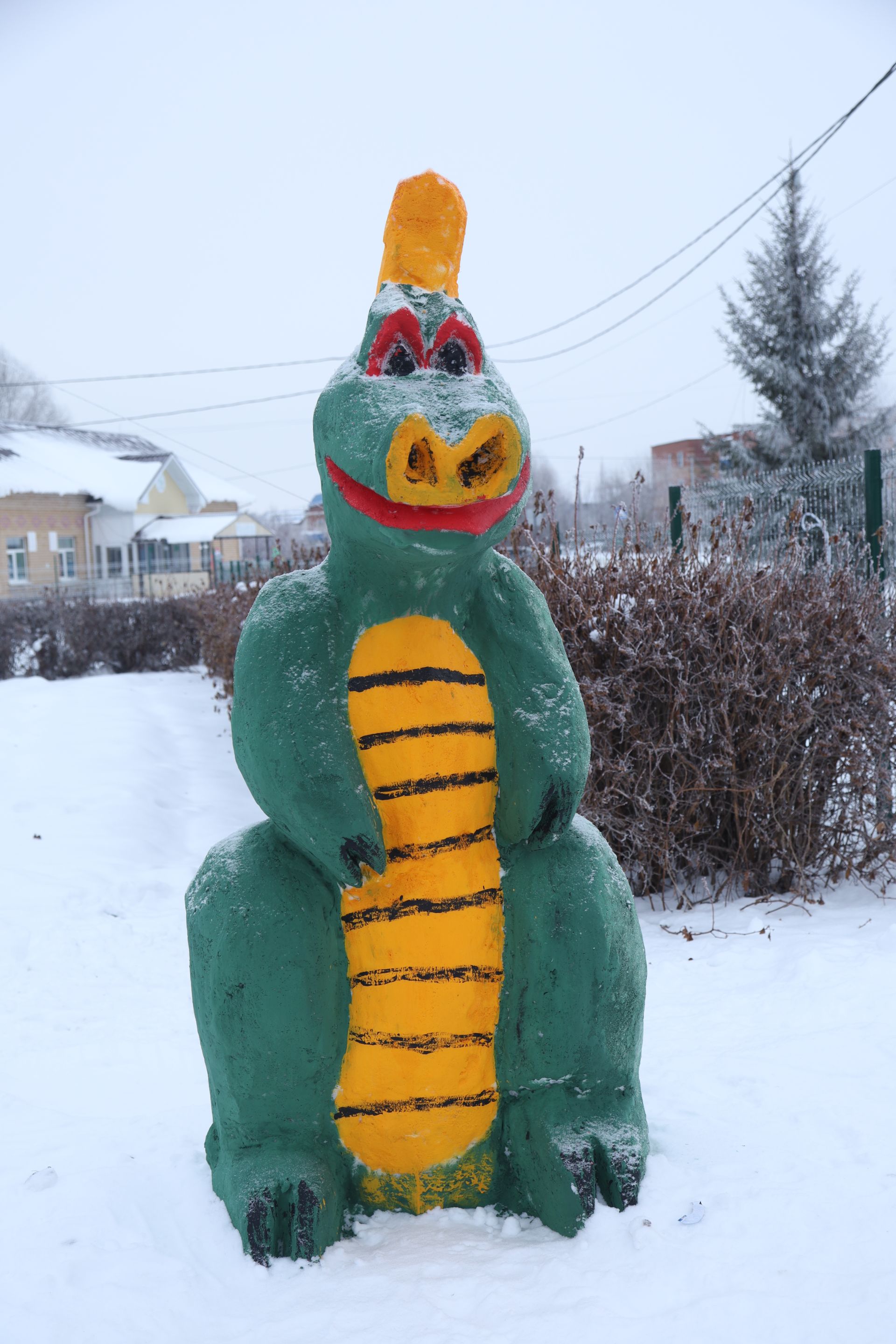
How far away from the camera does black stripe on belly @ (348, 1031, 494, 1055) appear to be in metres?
2.16

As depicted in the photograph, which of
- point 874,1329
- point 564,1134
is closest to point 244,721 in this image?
point 564,1134

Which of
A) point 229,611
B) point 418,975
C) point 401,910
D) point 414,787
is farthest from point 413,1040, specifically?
point 229,611

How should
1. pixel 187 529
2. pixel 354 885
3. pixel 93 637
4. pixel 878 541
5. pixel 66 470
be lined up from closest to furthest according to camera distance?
pixel 354 885 < pixel 878 541 < pixel 93 637 < pixel 66 470 < pixel 187 529

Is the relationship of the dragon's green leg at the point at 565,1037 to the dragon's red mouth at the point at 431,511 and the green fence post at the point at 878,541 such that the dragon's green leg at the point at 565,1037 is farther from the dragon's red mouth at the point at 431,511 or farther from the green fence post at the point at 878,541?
the green fence post at the point at 878,541

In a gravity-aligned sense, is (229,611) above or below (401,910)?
above

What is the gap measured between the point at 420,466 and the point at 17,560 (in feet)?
80.5

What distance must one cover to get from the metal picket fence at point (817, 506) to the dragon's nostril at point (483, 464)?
305 cm

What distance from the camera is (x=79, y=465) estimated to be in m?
26.5

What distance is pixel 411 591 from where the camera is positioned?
2.19 m

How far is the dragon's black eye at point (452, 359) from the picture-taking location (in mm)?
2143

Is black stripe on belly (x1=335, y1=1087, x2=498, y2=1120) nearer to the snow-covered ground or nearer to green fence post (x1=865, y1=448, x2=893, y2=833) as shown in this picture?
the snow-covered ground

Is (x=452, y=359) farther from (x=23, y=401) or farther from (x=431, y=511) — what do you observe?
(x=23, y=401)

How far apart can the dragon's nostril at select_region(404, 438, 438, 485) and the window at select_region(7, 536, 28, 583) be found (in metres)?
24.2

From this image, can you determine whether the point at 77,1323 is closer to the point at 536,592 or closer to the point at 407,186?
the point at 536,592
